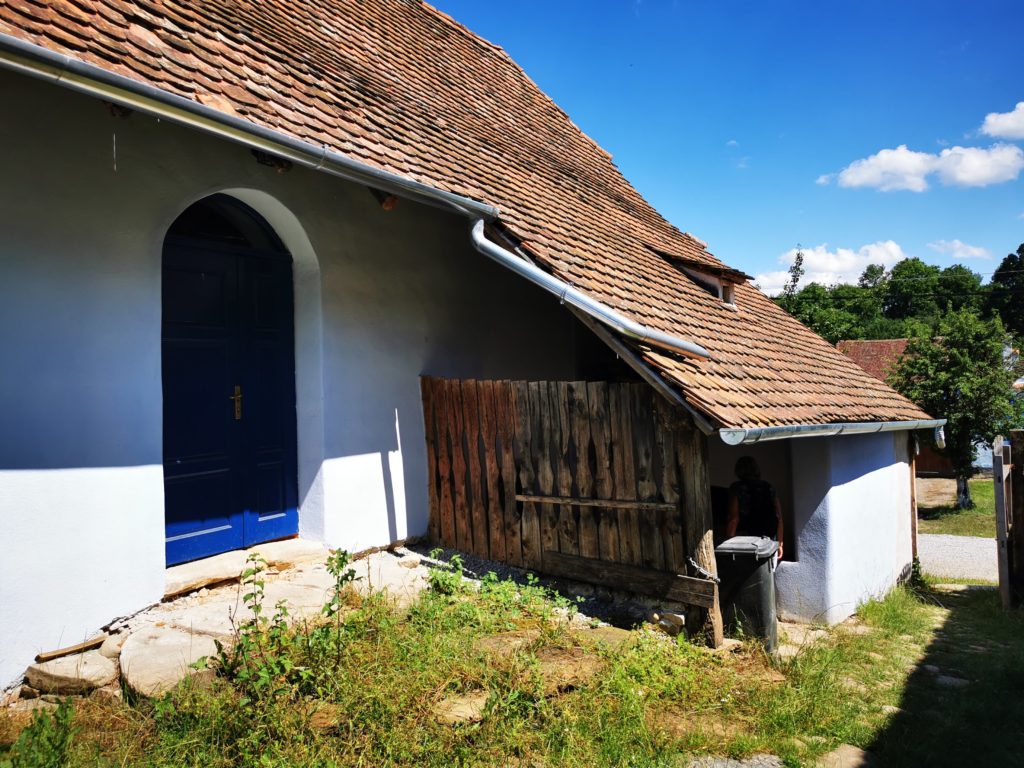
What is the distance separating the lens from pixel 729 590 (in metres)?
5.04

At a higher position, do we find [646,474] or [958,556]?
[646,474]

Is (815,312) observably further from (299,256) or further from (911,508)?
(299,256)

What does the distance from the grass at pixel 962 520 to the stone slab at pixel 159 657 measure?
16787 millimetres

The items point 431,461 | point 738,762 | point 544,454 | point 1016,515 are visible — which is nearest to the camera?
point 738,762

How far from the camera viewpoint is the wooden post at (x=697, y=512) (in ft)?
15.4

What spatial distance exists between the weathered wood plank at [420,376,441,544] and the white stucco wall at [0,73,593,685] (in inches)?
18.8

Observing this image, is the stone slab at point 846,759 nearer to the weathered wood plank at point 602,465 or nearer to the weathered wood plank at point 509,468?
the weathered wood plank at point 602,465

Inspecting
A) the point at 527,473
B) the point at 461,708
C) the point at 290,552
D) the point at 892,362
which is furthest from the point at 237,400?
the point at 892,362

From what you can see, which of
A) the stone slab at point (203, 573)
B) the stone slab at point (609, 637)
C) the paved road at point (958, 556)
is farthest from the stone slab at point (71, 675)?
the paved road at point (958, 556)

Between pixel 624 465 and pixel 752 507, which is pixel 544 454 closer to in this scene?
pixel 624 465

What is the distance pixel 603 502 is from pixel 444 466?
5.48ft

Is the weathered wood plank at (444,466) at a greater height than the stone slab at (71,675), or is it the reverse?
the weathered wood plank at (444,466)

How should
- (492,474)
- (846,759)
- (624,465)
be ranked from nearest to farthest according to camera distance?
(846,759) < (624,465) < (492,474)

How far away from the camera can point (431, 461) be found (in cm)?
620
